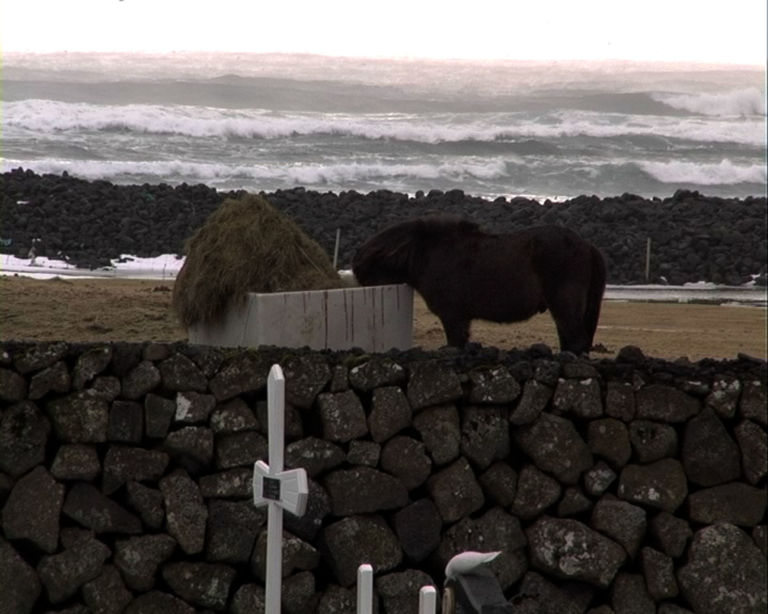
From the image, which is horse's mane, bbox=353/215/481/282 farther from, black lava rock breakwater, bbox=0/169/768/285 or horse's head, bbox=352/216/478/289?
black lava rock breakwater, bbox=0/169/768/285

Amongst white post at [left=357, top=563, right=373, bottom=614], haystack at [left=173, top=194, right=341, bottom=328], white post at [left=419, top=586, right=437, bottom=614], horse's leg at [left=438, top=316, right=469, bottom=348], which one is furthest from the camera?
horse's leg at [left=438, top=316, right=469, bottom=348]

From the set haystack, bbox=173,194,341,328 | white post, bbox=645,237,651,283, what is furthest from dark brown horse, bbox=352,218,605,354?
white post, bbox=645,237,651,283

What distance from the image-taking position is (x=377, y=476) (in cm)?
740

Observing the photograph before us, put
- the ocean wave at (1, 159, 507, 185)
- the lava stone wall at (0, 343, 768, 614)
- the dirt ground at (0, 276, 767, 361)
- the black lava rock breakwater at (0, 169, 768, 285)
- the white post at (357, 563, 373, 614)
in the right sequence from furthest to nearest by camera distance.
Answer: the ocean wave at (1, 159, 507, 185)
the black lava rock breakwater at (0, 169, 768, 285)
the dirt ground at (0, 276, 767, 361)
the lava stone wall at (0, 343, 768, 614)
the white post at (357, 563, 373, 614)

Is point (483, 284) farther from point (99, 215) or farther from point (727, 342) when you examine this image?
point (99, 215)

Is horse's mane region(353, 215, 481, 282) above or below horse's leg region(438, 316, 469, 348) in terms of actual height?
above

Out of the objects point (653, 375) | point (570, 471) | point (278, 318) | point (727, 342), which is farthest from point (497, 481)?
point (727, 342)

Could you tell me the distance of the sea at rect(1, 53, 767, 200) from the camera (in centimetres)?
1270

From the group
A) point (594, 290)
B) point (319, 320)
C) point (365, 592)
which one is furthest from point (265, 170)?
point (365, 592)

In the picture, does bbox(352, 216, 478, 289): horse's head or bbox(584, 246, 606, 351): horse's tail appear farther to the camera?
bbox(352, 216, 478, 289): horse's head

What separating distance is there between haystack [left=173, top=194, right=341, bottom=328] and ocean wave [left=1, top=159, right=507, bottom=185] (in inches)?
188

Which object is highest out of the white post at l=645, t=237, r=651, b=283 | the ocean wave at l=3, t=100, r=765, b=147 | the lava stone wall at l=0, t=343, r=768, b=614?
the ocean wave at l=3, t=100, r=765, b=147

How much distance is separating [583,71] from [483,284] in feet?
19.0

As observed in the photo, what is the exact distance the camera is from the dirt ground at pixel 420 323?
8.90 meters
